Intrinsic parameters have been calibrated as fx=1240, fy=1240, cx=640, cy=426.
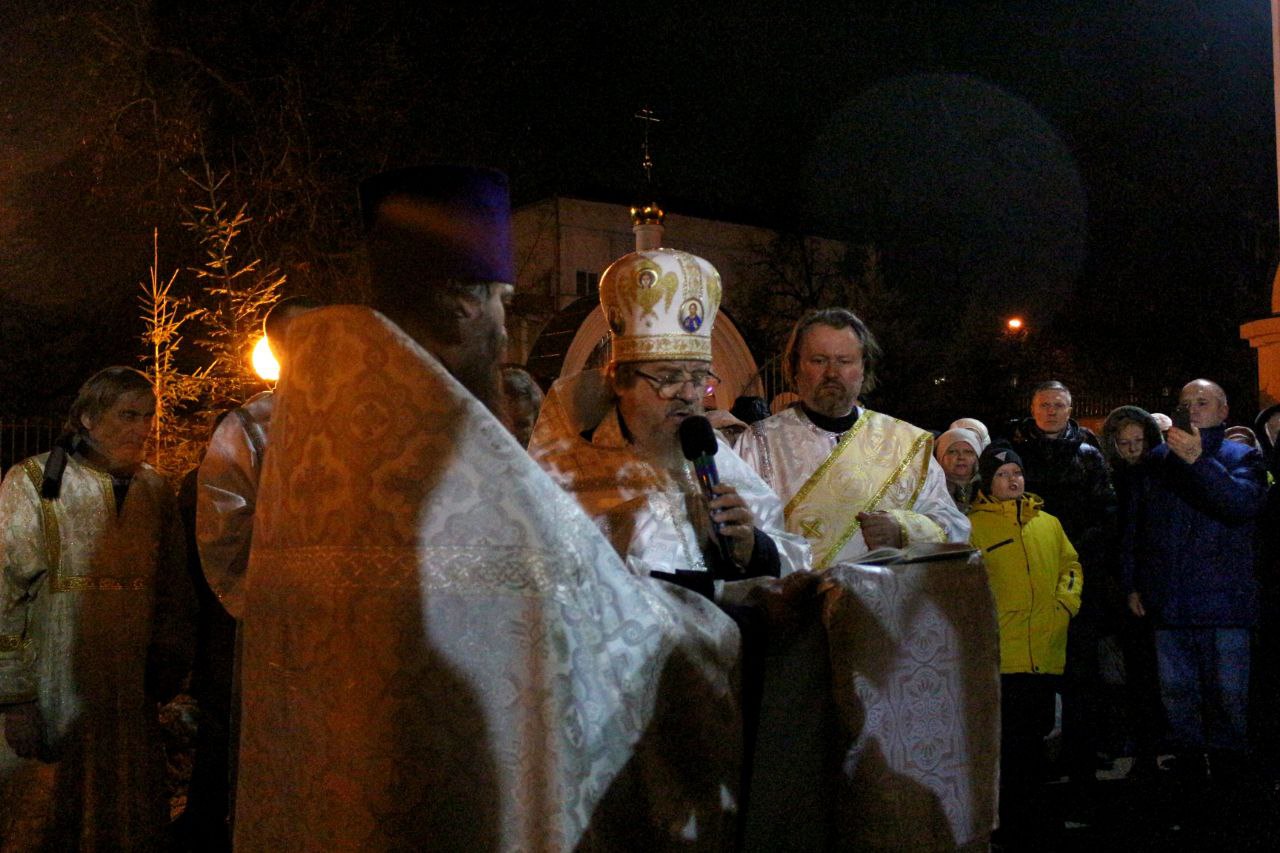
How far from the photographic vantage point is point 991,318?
105ft

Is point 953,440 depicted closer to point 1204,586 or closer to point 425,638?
point 1204,586

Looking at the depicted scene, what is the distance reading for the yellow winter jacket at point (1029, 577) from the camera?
6.84 metres

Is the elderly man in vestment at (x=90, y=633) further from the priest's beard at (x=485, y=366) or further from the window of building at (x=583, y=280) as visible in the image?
the window of building at (x=583, y=280)

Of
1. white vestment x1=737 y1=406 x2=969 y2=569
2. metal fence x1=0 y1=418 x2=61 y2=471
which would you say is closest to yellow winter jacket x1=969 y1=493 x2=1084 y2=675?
white vestment x1=737 y1=406 x2=969 y2=569

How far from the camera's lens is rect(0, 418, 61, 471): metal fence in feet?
38.9

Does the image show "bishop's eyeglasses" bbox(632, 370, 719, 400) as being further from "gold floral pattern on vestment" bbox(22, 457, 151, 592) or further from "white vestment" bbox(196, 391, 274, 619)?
"gold floral pattern on vestment" bbox(22, 457, 151, 592)

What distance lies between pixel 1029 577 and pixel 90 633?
4827mm

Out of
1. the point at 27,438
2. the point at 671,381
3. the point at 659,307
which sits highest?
the point at 27,438

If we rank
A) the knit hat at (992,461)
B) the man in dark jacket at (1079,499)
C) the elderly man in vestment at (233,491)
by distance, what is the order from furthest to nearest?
the man in dark jacket at (1079,499) → the knit hat at (992,461) → the elderly man in vestment at (233,491)

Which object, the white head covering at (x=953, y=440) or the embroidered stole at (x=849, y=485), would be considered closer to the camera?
the embroidered stole at (x=849, y=485)

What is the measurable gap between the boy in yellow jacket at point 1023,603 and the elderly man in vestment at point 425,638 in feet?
14.7

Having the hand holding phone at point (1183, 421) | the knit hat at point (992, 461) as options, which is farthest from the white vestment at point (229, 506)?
the hand holding phone at point (1183, 421)

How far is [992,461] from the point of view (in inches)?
285

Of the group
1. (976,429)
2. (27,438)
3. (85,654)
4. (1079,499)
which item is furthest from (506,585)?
(27,438)
